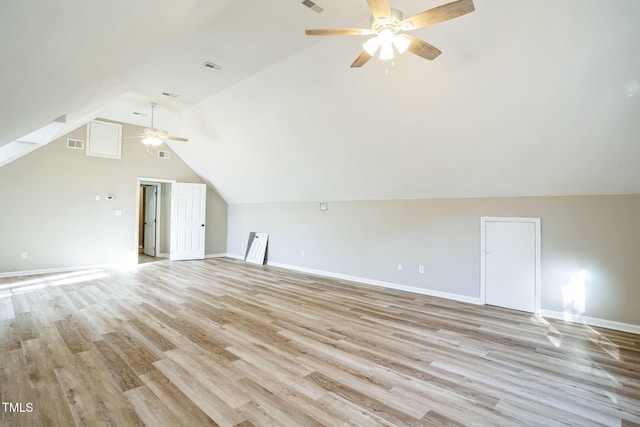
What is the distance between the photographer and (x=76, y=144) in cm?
691

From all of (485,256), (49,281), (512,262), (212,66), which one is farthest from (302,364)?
(49,281)

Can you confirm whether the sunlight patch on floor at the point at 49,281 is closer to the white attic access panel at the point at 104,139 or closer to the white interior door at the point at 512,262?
the white attic access panel at the point at 104,139

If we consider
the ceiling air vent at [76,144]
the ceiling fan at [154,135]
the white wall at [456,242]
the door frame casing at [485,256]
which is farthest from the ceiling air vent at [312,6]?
the ceiling air vent at [76,144]

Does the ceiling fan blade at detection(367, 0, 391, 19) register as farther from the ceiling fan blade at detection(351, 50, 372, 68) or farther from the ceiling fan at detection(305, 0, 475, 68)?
the ceiling fan blade at detection(351, 50, 372, 68)

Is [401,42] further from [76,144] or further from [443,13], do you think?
Answer: [76,144]

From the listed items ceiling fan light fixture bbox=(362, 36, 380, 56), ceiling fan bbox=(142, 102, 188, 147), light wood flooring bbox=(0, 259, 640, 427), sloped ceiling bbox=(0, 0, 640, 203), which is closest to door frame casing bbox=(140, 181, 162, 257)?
ceiling fan bbox=(142, 102, 188, 147)

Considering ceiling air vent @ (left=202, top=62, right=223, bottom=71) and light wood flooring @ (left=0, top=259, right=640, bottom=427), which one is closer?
light wood flooring @ (left=0, top=259, right=640, bottom=427)

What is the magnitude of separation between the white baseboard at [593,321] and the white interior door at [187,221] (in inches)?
319

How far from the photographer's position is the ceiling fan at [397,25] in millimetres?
2070

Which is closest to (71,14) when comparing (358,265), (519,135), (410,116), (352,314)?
(410,116)

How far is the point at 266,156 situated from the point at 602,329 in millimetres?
5978

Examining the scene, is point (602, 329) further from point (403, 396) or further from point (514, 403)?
point (403, 396)

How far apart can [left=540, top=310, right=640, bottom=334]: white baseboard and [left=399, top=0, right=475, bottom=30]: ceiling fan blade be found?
13.4ft

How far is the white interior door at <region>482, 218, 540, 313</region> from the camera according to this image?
436 centimetres
